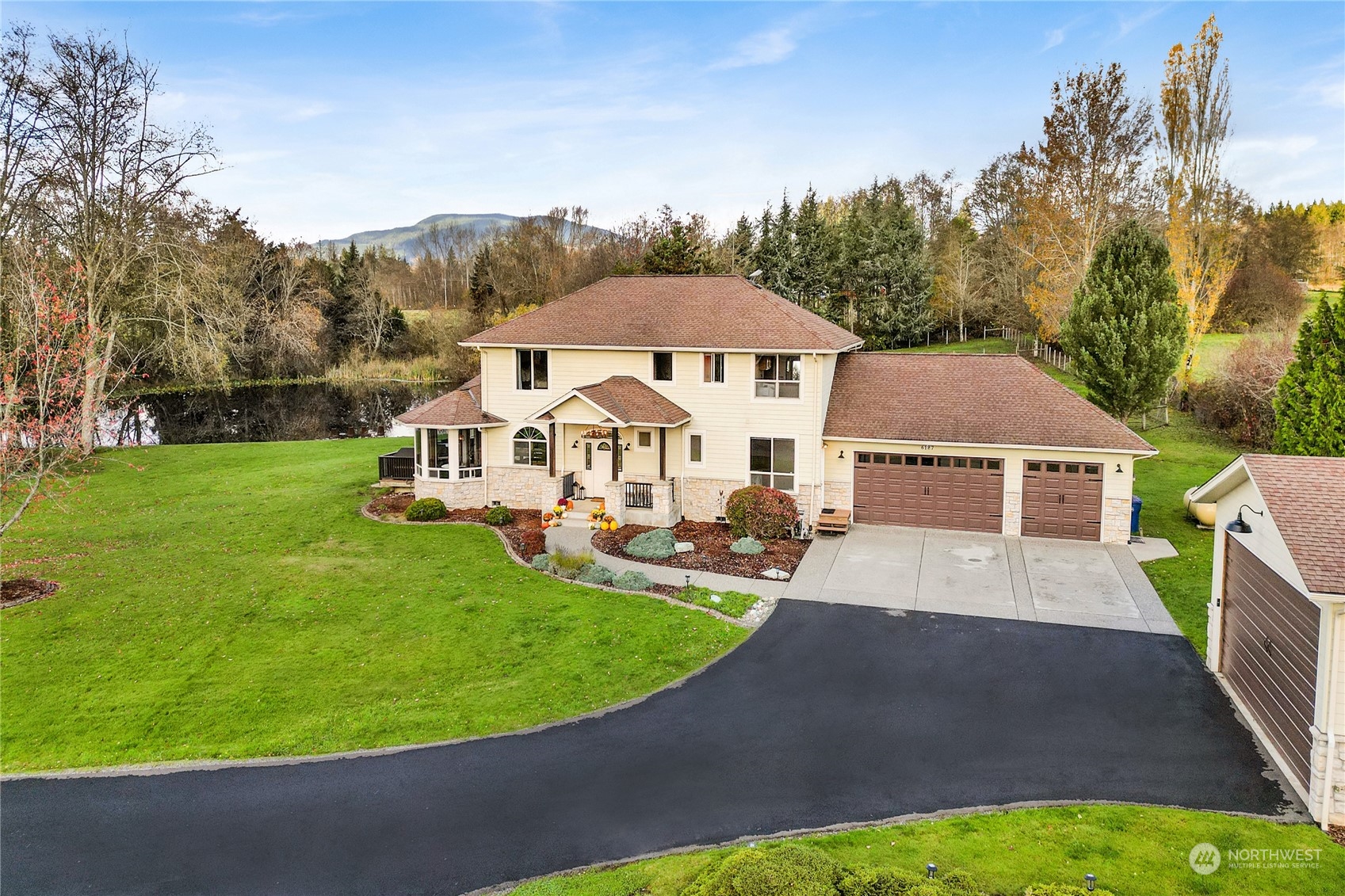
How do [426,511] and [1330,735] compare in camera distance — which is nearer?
[1330,735]

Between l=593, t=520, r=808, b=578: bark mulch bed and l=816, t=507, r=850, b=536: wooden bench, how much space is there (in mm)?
830

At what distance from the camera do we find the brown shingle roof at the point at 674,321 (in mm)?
21750

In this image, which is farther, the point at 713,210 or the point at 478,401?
the point at 713,210

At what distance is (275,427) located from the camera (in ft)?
140

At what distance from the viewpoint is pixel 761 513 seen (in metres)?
20.4

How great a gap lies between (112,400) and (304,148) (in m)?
15.8

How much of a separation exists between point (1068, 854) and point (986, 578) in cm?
982

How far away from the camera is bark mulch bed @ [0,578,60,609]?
15.6 metres

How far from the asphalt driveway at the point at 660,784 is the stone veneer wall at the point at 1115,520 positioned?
7.23 metres

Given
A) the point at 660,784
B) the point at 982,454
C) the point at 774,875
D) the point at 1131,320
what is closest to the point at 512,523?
the point at 982,454

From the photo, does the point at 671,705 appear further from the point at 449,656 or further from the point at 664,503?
the point at 664,503

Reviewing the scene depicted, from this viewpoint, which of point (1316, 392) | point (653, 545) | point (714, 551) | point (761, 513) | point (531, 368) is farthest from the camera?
point (531, 368)

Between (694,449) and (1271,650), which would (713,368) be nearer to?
(694,449)

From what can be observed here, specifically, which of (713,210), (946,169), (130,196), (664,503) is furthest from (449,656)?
(946,169)
